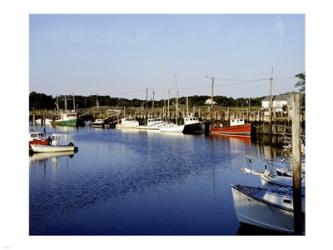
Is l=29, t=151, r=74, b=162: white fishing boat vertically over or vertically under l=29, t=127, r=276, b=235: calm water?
over

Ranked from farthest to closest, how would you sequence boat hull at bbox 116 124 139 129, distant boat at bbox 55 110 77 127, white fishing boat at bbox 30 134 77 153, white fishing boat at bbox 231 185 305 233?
distant boat at bbox 55 110 77 127, boat hull at bbox 116 124 139 129, white fishing boat at bbox 30 134 77 153, white fishing boat at bbox 231 185 305 233

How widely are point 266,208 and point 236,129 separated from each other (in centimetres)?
1407

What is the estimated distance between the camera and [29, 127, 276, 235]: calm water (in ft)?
21.7

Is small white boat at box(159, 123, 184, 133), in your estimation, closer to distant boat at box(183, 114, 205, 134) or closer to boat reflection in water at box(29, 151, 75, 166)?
distant boat at box(183, 114, 205, 134)

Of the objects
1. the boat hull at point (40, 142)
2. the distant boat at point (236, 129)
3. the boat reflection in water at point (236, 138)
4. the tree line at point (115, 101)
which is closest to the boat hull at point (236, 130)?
the distant boat at point (236, 129)

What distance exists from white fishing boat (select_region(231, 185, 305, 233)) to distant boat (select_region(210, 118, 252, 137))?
520 inches

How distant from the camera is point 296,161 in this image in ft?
17.1

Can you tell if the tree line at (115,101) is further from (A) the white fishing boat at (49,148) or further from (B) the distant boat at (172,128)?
(A) the white fishing boat at (49,148)

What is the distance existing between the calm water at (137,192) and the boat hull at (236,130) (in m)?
4.86

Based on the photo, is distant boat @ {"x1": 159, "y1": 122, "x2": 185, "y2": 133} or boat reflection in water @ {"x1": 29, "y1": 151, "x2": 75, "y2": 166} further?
distant boat @ {"x1": 159, "y1": 122, "x2": 185, "y2": 133}

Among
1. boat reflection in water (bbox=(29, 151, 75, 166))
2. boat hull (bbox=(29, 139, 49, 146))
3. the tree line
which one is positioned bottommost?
boat reflection in water (bbox=(29, 151, 75, 166))

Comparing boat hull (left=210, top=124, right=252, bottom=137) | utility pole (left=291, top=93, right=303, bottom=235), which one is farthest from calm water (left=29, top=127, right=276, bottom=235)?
boat hull (left=210, top=124, right=252, bottom=137)

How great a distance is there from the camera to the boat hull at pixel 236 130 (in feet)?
64.3

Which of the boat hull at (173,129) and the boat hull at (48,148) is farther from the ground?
the boat hull at (173,129)
